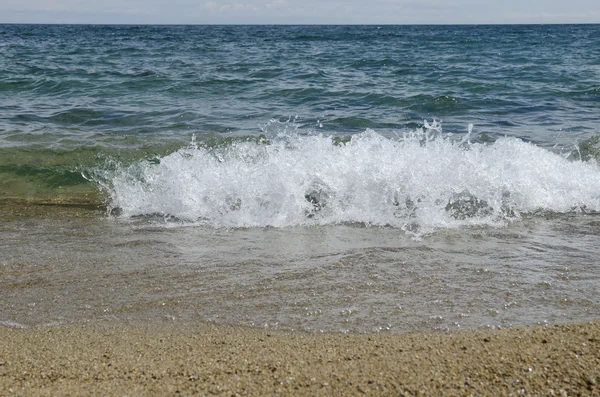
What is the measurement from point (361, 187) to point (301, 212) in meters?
0.66

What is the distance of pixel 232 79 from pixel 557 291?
10.8 metres

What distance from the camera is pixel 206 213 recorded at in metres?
5.37

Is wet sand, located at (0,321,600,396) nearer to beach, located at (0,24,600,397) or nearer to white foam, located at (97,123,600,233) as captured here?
beach, located at (0,24,600,397)

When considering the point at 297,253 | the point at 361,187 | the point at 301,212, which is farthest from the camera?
the point at 361,187

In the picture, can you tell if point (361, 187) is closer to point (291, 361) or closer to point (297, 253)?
point (297, 253)

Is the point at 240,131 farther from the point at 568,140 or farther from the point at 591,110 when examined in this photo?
the point at 591,110

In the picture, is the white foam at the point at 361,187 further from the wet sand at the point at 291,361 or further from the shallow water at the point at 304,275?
the wet sand at the point at 291,361

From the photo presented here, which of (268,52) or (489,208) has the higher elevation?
(268,52)

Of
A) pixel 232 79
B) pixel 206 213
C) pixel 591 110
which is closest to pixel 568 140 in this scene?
pixel 591 110

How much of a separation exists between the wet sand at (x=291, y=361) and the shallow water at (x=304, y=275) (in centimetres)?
18

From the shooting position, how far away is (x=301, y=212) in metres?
5.31

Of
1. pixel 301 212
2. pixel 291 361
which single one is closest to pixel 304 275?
pixel 291 361

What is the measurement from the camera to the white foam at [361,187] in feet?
17.2

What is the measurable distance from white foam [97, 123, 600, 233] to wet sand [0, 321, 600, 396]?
2.09 metres
